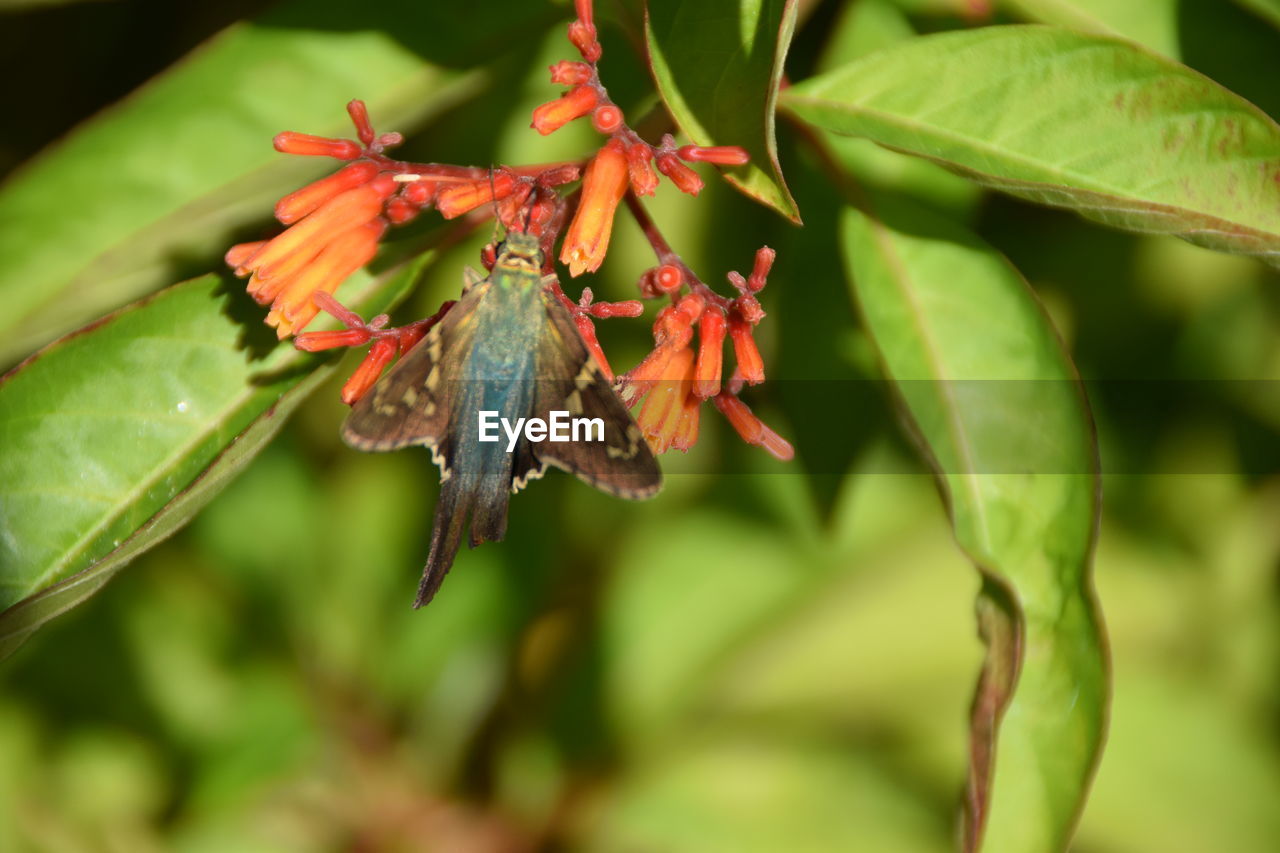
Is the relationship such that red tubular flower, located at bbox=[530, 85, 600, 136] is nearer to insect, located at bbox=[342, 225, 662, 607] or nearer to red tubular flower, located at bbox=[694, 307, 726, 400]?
insect, located at bbox=[342, 225, 662, 607]

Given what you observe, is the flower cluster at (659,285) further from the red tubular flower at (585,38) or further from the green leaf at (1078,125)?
the green leaf at (1078,125)

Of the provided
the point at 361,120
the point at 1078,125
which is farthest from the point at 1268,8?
the point at 361,120

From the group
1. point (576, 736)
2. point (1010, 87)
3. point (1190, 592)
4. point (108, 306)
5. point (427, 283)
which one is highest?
point (1010, 87)

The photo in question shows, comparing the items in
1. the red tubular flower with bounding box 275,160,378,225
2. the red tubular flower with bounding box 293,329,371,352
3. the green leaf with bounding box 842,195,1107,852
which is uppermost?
the red tubular flower with bounding box 275,160,378,225

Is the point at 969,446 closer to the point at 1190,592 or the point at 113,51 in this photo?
the point at 1190,592

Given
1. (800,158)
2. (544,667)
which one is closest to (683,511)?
(544,667)

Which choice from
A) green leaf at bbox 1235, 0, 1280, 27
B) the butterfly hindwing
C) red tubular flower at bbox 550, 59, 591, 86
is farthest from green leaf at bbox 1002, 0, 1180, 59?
the butterfly hindwing

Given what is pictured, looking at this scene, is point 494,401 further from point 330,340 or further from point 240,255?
point 240,255
